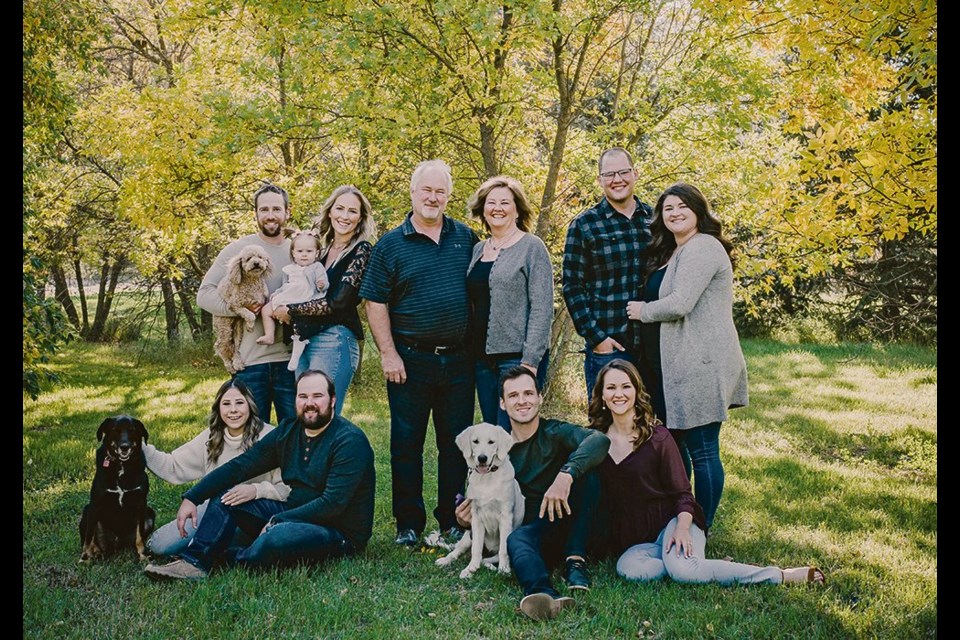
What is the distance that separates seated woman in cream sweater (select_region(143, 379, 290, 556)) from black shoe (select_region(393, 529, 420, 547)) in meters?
0.74

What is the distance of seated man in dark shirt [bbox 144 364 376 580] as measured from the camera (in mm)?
3885

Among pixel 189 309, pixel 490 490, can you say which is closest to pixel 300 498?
pixel 490 490

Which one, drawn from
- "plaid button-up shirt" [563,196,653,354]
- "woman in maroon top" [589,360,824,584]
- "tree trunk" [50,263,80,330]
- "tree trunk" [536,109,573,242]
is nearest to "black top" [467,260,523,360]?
"plaid button-up shirt" [563,196,653,354]

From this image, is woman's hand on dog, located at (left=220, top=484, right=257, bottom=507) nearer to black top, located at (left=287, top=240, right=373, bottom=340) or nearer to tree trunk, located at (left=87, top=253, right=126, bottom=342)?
black top, located at (left=287, top=240, right=373, bottom=340)

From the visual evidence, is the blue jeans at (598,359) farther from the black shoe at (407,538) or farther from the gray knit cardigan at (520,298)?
the black shoe at (407,538)

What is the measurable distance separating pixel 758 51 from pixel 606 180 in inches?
191

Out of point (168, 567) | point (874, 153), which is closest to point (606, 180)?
point (874, 153)

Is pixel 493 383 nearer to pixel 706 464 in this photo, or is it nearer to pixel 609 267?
pixel 609 267

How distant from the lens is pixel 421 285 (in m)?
4.26

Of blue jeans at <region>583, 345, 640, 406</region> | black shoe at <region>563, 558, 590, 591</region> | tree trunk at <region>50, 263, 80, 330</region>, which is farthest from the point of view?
tree trunk at <region>50, 263, 80, 330</region>

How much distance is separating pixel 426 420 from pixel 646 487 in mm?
1336

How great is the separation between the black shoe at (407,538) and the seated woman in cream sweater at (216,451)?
0.74m

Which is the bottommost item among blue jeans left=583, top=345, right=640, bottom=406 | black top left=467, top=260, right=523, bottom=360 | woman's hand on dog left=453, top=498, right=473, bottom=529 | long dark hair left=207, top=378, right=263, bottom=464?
woman's hand on dog left=453, top=498, right=473, bottom=529

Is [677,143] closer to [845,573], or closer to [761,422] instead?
[761,422]
